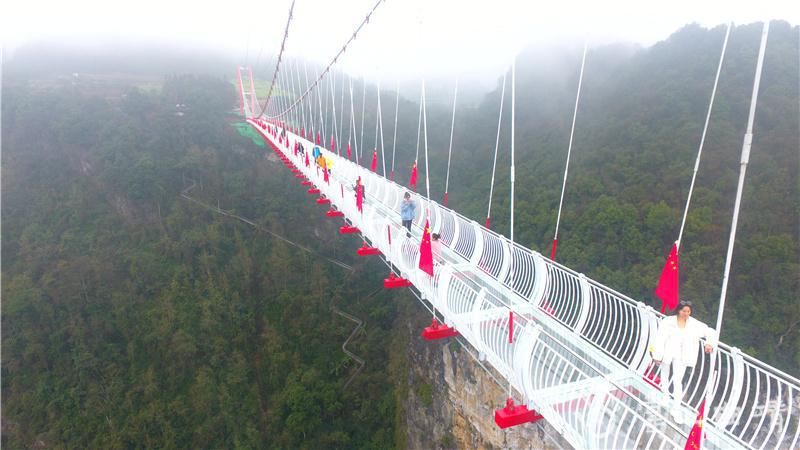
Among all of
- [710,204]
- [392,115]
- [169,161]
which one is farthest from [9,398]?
[392,115]

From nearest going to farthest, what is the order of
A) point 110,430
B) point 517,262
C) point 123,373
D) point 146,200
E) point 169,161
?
1. point 517,262
2. point 110,430
3. point 123,373
4. point 146,200
5. point 169,161

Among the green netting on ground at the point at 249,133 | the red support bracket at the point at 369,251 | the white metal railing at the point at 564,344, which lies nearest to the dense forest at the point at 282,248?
the green netting on ground at the point at 249,133

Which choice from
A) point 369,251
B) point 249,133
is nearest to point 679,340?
point 369,251

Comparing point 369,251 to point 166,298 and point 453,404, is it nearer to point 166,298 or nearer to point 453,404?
point 453,404

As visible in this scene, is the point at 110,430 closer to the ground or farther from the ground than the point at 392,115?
closer to the ground

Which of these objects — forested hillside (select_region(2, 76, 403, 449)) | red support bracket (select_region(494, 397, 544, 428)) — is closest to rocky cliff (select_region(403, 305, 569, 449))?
forested hillside (select_region(2, 76, 403, 449))

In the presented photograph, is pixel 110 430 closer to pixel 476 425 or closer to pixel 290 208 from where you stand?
pixel 476 425

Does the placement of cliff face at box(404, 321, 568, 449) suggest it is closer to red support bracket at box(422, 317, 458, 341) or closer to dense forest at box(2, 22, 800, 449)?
dense forest at box(2, 22, 800, 449)
